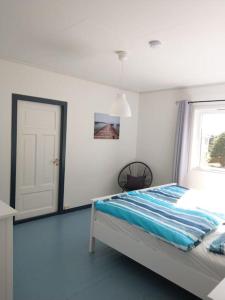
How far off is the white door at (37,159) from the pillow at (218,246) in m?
2.70

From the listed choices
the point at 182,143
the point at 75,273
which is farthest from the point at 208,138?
the point at 75,273

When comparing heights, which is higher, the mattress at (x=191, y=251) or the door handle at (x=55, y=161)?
the door handle at (x=55, y=161)

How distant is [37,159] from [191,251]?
8.61 feet

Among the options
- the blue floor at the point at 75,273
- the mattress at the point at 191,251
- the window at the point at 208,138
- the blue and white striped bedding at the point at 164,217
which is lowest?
the blue floor at the point at 75,273

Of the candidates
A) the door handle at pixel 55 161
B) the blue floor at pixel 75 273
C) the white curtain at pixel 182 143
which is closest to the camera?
the blue floor at pixel 75 273

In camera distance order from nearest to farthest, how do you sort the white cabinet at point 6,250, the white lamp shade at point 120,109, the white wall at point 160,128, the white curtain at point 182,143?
1. the white cabinet at point 6,250
2. the white lamp shade at point 120,109
3. the white curtain at point 182,143
4. the white wall at point 160,128

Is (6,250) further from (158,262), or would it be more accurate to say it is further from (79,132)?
(79,132)

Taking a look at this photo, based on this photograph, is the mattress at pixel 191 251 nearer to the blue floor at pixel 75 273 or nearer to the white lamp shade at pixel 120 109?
the blue floor at pixel 75 273

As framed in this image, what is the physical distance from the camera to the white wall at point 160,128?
14.2 ft

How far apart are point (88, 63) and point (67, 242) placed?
92.9 inches

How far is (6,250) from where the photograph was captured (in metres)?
1.68

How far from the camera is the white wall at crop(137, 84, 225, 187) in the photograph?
14.2ft

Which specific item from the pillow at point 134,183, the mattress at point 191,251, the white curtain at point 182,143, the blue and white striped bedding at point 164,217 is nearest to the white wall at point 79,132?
the pillow at point 134,183

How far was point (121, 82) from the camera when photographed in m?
4.19
